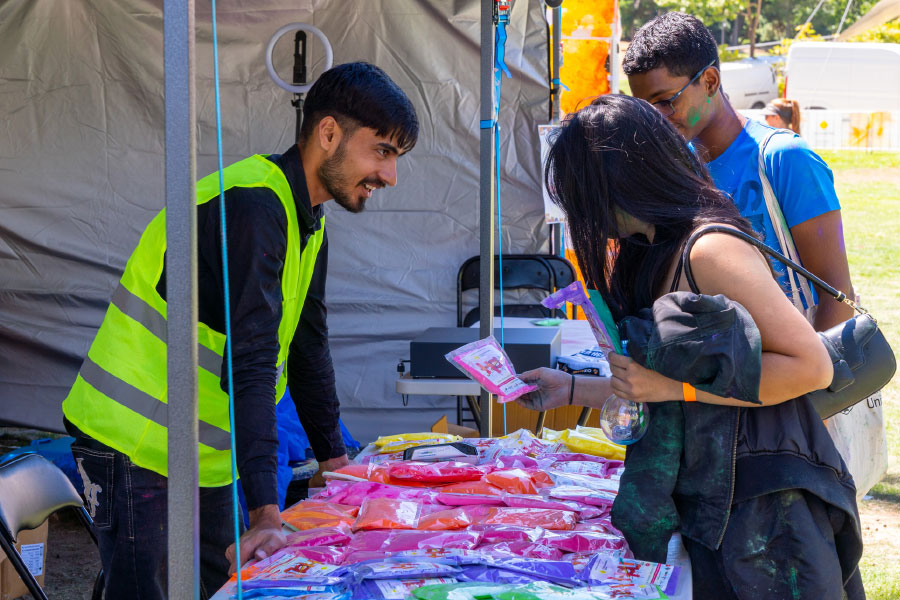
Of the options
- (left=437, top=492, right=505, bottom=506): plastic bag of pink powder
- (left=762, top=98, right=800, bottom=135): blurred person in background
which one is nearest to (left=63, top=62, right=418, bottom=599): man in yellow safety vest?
(left=437, top=492, right=505, bottom=506): plastic bag of pink powder

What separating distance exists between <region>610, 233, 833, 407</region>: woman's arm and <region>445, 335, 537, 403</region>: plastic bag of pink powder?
57 cm

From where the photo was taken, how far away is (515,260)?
14.9ft

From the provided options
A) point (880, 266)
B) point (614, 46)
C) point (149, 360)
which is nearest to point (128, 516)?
point (149, 360)

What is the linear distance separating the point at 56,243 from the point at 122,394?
305 centimetres

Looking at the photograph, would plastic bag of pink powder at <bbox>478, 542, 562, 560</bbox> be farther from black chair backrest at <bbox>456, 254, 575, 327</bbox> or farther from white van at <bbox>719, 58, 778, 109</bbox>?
white van at <bbox>719, 58, 778, 109</bbox>

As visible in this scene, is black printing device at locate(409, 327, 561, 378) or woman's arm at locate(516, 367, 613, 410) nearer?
woman's arm at locate(516, 367, 613, 410)

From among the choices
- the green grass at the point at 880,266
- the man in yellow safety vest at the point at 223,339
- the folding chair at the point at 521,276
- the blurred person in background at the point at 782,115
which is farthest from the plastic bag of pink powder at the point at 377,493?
the blurred person in background at the point at 782,115

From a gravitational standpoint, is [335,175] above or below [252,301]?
above

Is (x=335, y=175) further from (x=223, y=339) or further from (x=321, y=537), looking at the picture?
(x=321, y=537)

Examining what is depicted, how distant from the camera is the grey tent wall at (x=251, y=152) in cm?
443

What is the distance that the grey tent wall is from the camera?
4430 millimetres

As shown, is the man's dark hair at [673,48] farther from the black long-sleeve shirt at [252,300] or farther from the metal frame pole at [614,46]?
the metal frame pole at [614,46]

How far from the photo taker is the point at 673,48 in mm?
2145

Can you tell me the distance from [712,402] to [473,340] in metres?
1.76
